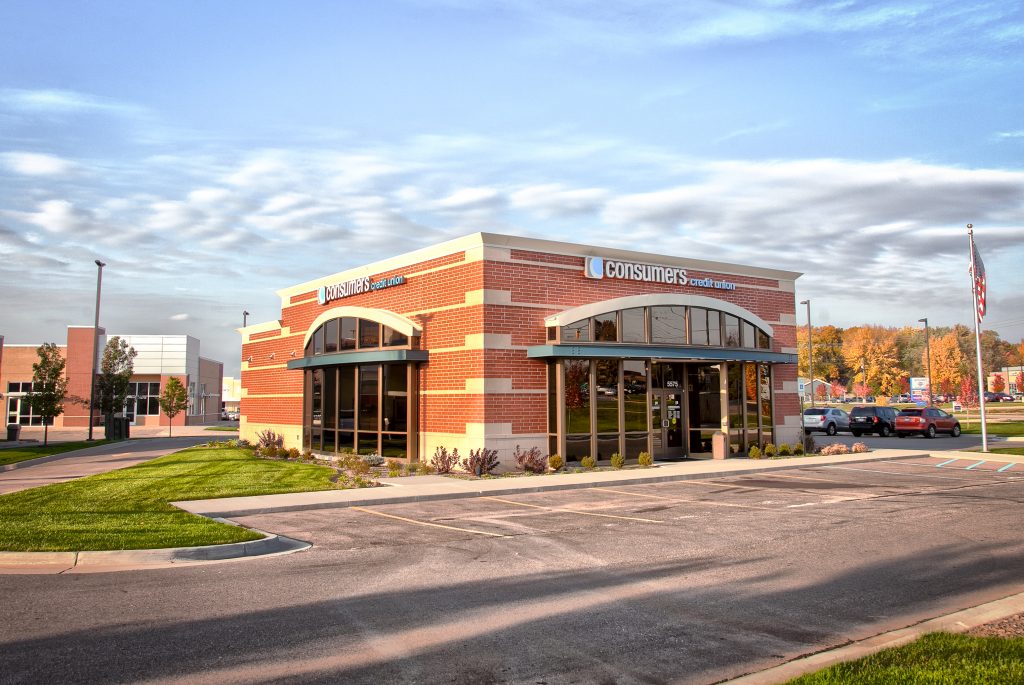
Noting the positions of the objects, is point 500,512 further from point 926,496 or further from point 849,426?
point 849,426

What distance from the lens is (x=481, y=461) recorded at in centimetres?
2198

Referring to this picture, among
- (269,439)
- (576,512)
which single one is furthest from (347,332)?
(576,512)

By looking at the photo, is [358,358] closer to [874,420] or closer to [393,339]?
[393,339]

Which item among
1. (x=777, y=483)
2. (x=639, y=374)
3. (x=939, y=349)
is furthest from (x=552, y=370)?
(x=939, y=349)

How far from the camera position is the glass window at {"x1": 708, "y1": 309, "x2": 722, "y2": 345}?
1069 inches

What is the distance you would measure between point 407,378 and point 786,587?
1812cm

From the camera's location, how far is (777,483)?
19984mm

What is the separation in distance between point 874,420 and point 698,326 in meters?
23.8

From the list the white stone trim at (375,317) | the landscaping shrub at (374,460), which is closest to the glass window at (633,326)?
the white stone trim at (375,317)

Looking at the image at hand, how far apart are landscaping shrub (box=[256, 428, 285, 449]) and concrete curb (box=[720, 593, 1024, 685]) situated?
97.3ft

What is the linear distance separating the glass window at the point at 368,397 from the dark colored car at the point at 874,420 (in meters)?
30.5

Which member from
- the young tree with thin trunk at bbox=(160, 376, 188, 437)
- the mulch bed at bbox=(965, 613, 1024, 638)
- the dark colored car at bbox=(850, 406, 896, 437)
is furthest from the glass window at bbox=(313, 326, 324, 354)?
the young tree with thin trunk at bbox=(160, 376, 188, 437)

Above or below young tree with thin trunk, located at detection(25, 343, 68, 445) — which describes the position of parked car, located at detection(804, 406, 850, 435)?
below

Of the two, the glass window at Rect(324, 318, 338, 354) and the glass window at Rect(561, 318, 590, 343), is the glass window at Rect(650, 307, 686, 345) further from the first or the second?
the glass window at Rect(324, 318, 338, 354)
